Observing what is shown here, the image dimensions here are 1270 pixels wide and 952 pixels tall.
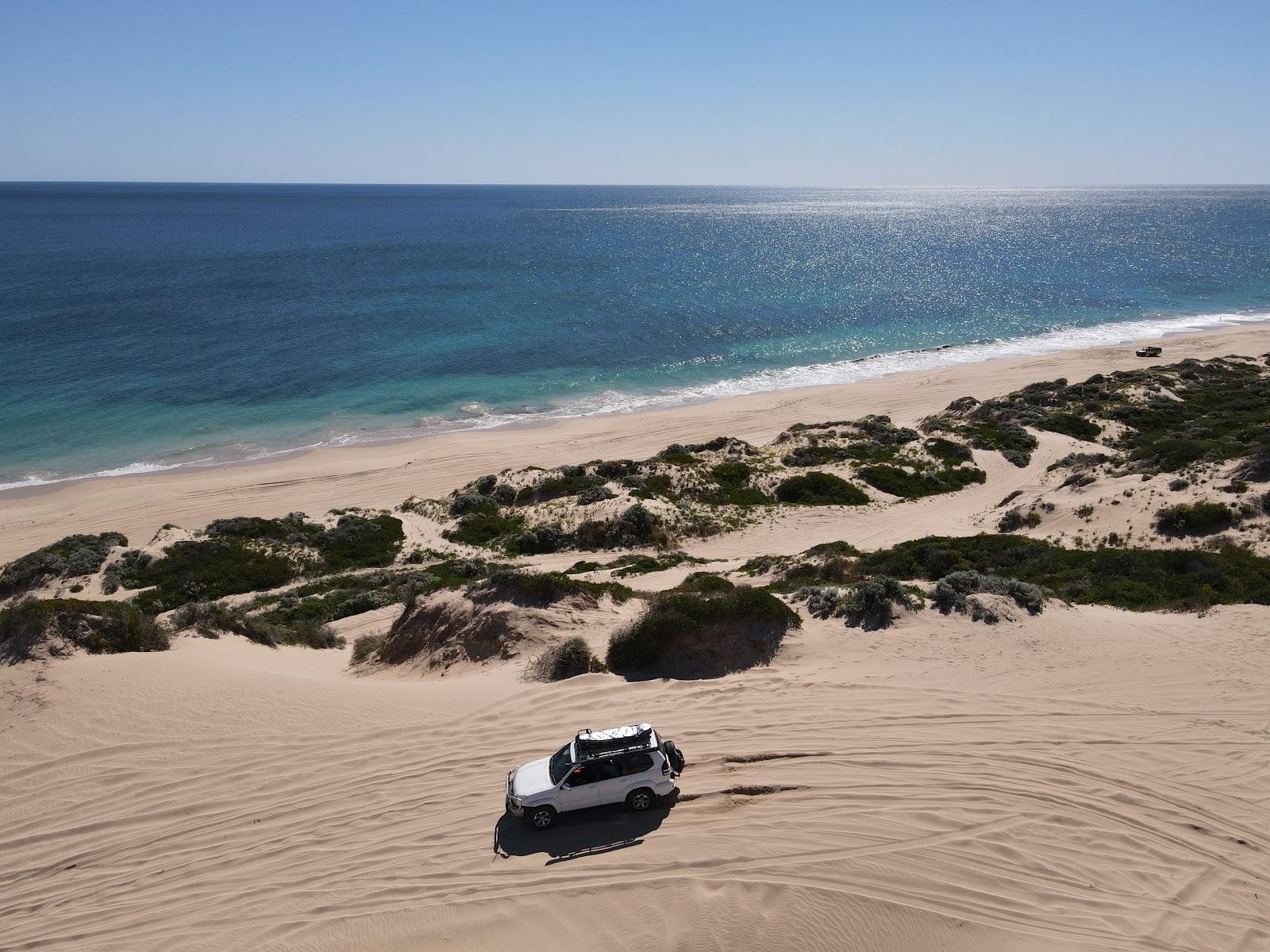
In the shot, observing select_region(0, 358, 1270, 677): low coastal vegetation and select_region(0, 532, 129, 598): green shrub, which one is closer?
select_region(0, 358, 1270, 677): low coastal vegetation

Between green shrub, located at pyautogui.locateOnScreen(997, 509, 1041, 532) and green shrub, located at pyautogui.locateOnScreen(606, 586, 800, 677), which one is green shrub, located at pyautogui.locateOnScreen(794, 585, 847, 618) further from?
green shrub, located at pyautogui.locateOnScreen(997, 509, 1041, 532)

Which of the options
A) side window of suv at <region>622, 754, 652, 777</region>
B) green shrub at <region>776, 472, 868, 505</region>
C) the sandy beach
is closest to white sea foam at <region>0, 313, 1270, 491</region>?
green shrub at <region>776, 472, 868, 505</region>

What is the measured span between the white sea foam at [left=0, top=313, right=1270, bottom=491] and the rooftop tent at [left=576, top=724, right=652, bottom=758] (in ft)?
116

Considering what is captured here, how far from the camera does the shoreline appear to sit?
32312 mm

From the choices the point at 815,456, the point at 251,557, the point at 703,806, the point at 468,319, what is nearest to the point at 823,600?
the point at 703,806

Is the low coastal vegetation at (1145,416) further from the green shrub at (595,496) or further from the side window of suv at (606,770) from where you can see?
the side window of suv at (606,770)

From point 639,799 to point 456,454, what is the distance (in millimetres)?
31291

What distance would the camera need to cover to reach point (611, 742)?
1112 centimetres

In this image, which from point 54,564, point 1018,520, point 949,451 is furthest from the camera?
point 949,451

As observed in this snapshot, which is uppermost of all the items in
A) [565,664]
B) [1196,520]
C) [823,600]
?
[1196,520]

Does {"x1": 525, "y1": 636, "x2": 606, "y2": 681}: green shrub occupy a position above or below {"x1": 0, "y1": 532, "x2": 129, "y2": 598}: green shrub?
above

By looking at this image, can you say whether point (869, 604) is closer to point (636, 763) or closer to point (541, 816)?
point (636, 763)

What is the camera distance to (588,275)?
93.1 metres

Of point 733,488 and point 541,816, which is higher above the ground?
point 541,816
